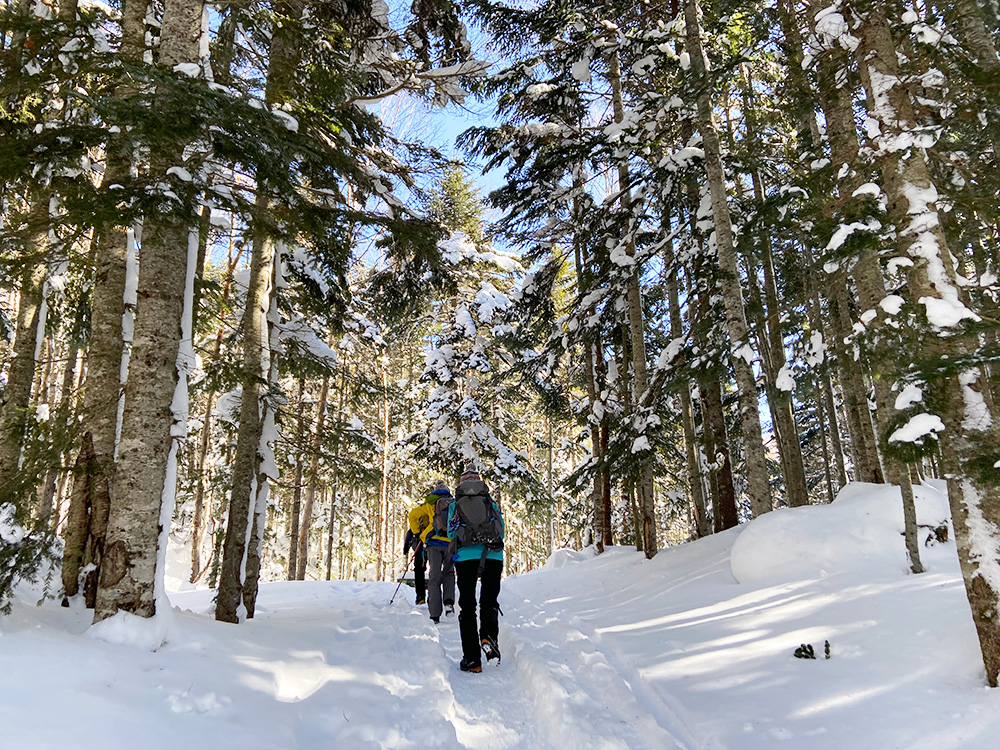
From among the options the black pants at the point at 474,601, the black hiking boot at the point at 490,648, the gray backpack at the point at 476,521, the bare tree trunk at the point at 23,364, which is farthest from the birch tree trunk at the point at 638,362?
the bare tree trunk at the point at 23,364

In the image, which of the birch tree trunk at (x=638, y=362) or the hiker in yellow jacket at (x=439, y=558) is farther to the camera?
the birch tree trunk at (x=638, y=362)

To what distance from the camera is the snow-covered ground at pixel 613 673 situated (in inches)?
123

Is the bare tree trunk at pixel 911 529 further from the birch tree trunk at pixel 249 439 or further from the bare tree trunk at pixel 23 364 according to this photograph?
the bare tree trunk at pixel 23 364

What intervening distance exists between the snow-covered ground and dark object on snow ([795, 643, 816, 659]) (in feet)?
0.26

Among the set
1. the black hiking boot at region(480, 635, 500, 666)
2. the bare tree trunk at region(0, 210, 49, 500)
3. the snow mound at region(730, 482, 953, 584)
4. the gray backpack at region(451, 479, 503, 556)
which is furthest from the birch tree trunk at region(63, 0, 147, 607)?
the snow mound at region(730, 482, 953, 584)

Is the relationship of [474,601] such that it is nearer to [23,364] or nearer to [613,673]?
[613,673]

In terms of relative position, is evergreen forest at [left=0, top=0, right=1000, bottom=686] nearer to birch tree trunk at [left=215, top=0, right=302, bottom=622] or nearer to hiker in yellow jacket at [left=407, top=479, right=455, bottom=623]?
birch tree trunk at [left=215, top=0, right=302, bottom=622]

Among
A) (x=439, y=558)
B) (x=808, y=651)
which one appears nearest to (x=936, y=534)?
(x=808, y=651)

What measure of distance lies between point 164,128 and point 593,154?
29.4ft

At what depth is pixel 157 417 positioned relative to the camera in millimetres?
4480

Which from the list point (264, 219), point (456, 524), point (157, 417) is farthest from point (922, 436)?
point (157, 417)

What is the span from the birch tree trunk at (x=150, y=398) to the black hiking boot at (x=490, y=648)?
11.4 ft

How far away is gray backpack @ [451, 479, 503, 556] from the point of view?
623 cm

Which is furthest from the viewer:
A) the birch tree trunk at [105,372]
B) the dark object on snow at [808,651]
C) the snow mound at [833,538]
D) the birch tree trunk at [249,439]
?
the birch tree trunk at [249,439]
